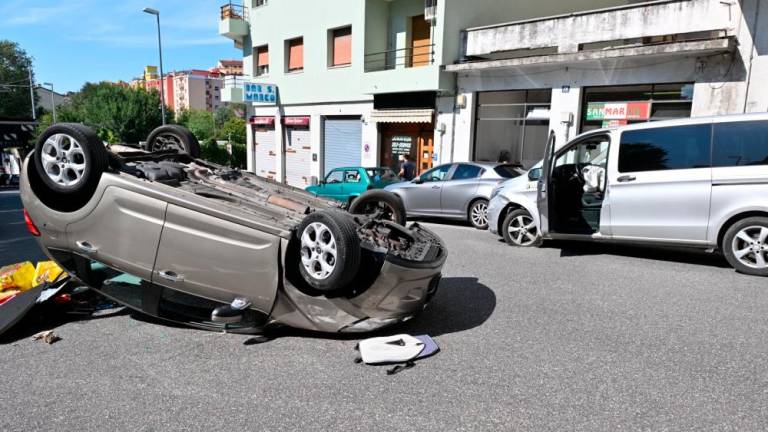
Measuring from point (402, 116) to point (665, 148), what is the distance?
1165cm

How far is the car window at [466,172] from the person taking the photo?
11016 millimetres

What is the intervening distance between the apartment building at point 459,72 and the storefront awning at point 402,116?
58 millimetres

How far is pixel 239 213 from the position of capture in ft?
13.6

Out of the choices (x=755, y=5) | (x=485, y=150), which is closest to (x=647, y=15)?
(x=755, y=5)

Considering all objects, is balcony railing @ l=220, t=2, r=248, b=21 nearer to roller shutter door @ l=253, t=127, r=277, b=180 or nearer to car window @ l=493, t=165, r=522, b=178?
roller shutter door @ l=253, t=127, r=277, b=180

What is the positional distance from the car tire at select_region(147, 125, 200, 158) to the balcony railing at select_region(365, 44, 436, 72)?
1253 centimetres

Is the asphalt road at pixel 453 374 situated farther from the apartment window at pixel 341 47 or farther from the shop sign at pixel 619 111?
the apartment window at pixel 341 47

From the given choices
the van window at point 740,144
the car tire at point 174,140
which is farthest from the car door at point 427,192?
the car tire at point 174,140

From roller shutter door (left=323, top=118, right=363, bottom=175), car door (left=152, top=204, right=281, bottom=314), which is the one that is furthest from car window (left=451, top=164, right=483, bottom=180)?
roller shutter door (left=323, top=118, right=363, bottom=175)

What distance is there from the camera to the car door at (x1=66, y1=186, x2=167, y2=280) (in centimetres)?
416

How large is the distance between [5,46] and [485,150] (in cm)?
9318

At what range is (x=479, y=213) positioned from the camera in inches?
424

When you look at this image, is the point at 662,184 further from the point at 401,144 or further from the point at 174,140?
the point at 401,144

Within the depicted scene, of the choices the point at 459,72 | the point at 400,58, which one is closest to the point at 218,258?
the point at 459,72
